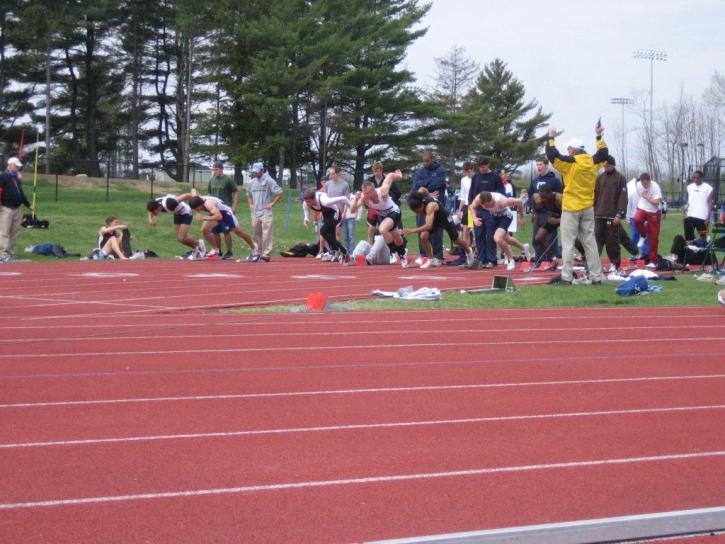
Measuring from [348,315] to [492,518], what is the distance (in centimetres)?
691

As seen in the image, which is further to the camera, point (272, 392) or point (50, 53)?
point (50, 53)

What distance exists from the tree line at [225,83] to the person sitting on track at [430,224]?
30900mm

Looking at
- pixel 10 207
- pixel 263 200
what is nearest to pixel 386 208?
pixel 263 200

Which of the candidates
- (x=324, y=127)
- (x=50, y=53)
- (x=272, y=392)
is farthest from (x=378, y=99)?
(x=272, y=392)

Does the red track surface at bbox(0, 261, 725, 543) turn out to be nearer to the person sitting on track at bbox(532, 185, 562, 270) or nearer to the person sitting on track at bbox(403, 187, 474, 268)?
the person sitting on track at bbox(532, 185, 562, 270)

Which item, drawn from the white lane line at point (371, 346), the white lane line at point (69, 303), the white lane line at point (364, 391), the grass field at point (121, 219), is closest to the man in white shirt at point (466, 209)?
the grass field at point (121, 219)

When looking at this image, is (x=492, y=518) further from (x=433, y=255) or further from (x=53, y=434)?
(x=433, y=255)

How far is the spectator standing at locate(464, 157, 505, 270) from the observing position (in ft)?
56.9

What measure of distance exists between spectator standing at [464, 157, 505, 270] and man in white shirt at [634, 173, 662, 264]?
7.68ft

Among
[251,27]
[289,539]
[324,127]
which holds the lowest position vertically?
[289,539]

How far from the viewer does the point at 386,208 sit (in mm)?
18438

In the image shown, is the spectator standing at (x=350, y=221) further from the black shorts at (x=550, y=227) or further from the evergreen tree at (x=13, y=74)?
the evergreen tree at (x=13, y=74)

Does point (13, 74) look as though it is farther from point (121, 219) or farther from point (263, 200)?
point (263, 200)

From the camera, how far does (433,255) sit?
1844 centimetres
